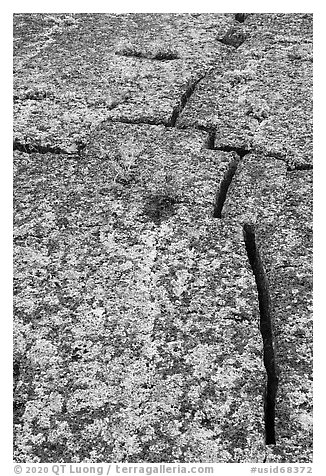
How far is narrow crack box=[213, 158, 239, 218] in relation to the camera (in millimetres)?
2224

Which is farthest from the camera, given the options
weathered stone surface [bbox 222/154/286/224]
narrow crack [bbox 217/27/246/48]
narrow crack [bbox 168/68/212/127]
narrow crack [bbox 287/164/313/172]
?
narrow crack [bbox 217/27/246/48]

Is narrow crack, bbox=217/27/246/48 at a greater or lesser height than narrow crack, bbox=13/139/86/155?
greater

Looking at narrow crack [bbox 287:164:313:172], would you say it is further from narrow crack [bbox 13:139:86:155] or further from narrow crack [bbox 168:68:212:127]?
narrow crack [bbox 13:139:86:155]

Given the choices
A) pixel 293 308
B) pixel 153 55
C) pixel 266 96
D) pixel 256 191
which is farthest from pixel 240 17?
pixel 293 308

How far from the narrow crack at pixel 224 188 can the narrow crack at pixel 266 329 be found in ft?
0.36

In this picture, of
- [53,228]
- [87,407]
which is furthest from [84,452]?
[53,228]

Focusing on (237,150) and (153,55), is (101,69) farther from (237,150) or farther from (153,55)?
(237,150)

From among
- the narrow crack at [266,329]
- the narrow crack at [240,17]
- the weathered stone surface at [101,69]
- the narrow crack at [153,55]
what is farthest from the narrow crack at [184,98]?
the narrow crack at [266,329]

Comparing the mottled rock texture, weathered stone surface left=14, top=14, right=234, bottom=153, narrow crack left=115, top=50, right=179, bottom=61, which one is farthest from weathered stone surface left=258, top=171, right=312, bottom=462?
narrow crack left=115, top=50, right=179, bottom=61

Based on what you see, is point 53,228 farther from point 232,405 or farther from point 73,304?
point 232,405

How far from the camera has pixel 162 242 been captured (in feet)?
6.91

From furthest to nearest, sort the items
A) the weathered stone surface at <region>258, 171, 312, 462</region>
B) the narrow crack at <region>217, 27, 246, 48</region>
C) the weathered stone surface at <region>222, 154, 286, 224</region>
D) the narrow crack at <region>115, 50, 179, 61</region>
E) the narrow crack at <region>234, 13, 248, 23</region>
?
the narrow crack at <region>234, 13, 248, 23</region> < the narrow crack at <region>217, 27, 246, 48</region> < the narrow crack at <region>115, 50, 179, 61</region> < the weathered stone surface at <region>222, 154, 286, 224</region> < the weathered stone surface at <region>258, 171, 312, 462</region>

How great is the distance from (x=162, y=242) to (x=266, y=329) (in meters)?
0.40

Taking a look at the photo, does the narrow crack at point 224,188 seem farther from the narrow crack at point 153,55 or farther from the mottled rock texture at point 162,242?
the narrow crack at point 153,55
